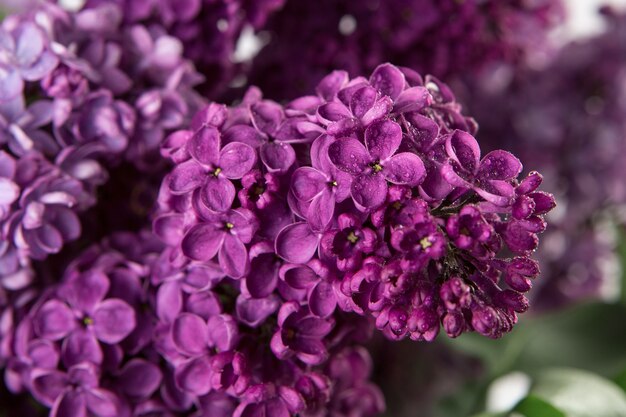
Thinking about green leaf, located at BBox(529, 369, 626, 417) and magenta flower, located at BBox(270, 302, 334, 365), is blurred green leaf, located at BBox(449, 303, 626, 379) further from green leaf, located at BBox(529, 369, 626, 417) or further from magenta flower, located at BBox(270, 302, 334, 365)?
magenta flower, located at BBox(270, 302, 334, 365)

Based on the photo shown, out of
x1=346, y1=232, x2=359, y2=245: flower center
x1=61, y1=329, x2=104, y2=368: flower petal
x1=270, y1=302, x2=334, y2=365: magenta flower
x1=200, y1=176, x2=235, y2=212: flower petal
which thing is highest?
x1=346, y1=232, x2=359, y2=245: flower center

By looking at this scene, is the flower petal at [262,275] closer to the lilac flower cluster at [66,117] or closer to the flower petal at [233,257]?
the flower petal at [233,257]

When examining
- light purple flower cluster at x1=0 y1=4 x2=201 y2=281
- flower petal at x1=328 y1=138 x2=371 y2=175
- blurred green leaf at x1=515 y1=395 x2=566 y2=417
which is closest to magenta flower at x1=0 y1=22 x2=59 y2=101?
light purple flower cluster at x1=0 y1=4 x2=201 y2=281

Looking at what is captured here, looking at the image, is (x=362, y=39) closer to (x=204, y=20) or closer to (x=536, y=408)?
(x=204, y=20)

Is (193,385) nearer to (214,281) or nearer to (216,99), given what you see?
(214,281)

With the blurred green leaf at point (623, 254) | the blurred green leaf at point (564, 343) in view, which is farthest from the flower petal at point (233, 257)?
the blurred green leaf at point (623, 254)

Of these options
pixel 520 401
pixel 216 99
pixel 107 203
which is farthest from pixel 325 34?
pixel 520 401
